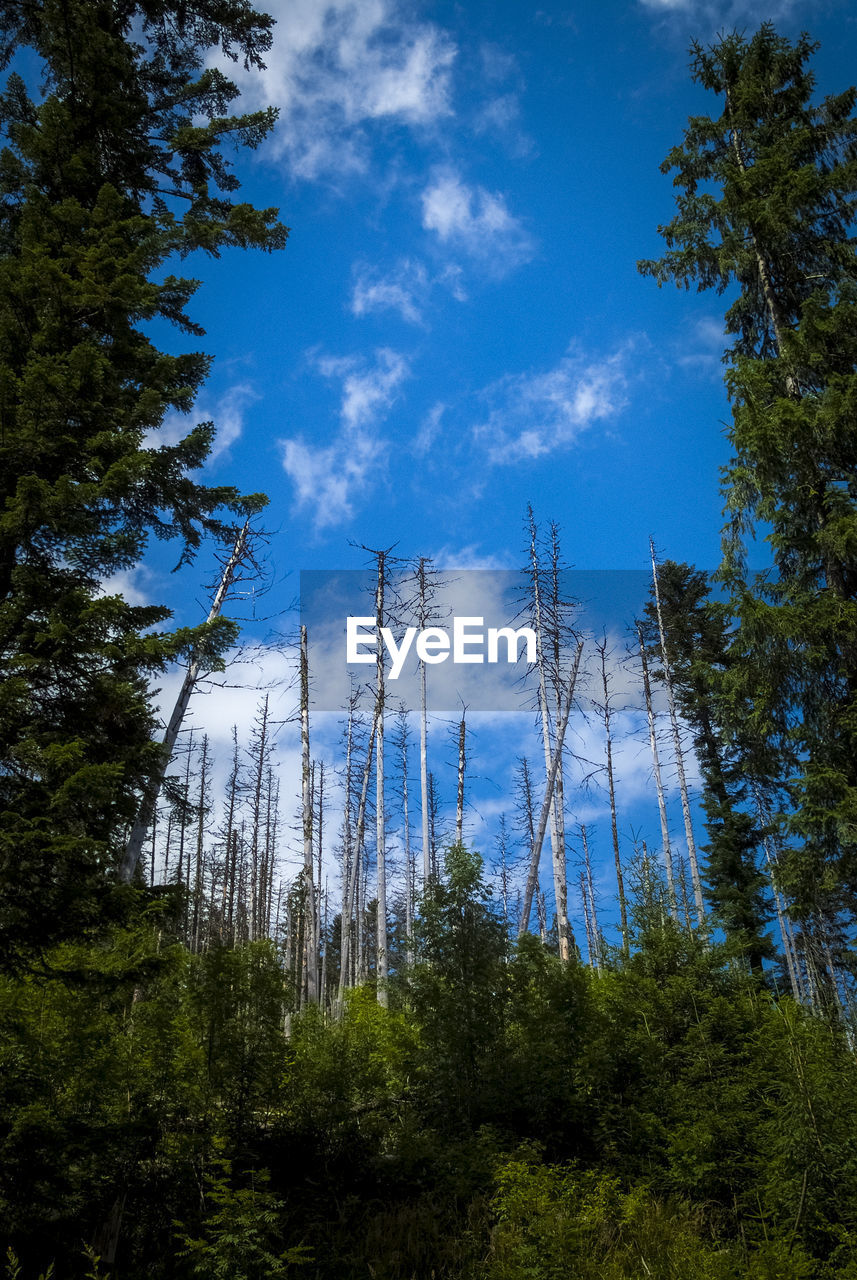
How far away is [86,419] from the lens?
6230 millimetres

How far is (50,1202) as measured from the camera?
490 cm

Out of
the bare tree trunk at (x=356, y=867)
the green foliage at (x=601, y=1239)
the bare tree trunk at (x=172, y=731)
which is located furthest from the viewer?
Result: the bare tree trunk at (x=356, y=867)

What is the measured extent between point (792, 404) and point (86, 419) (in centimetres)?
873

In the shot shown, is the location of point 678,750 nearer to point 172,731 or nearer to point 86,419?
point 172,731

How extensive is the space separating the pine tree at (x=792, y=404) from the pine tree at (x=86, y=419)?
709 cm

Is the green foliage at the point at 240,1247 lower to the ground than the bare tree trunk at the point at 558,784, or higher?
lower

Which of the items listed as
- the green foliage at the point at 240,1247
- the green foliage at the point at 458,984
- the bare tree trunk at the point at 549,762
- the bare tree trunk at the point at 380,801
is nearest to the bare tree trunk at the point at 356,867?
the bare tree trunk at the point at 380,801

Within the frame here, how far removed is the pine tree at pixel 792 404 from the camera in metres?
8.70

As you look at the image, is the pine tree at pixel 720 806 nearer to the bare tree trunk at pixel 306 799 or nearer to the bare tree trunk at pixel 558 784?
the bare tree trunk at pixel 558 784

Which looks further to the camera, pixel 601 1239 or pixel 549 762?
pixel 549 762

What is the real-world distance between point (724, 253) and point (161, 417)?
32.1 feet

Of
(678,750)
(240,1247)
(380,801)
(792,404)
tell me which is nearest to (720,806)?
(678,750)

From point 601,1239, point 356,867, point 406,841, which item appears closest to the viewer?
point 601,1239

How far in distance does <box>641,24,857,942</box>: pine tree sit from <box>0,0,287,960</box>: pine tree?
7.09m
